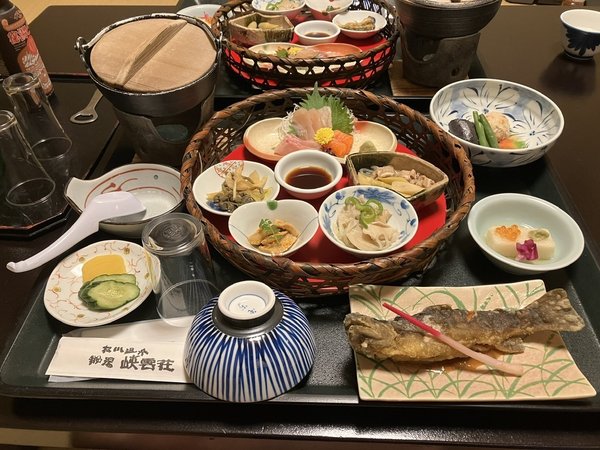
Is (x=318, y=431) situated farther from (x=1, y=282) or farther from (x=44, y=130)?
(x=44, y=130)

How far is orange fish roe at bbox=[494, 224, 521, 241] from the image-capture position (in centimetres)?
164

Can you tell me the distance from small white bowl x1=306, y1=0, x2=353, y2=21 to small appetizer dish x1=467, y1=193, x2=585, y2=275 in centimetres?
180

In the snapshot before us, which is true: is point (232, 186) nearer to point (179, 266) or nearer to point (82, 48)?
point (179, 266)

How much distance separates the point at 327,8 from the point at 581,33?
1.47 m

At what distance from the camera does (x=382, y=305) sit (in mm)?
1417

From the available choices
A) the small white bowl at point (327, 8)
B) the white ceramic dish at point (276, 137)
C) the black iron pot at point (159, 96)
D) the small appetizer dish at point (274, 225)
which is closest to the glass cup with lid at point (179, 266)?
the small appetizer dish at point (274, 225)

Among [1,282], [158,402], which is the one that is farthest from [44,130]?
[158,402]

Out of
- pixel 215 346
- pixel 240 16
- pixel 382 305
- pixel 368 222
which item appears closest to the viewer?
pixel 215 346

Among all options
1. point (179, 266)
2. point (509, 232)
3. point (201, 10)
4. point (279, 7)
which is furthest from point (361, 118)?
point (201, 10)

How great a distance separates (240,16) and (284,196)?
5.11 ft

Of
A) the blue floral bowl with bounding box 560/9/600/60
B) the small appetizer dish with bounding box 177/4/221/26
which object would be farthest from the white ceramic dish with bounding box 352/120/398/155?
the small appetizer dish with bounding box 177/4/221/26

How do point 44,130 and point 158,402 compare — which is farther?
point 44,130

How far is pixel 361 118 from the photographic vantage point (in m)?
2.20

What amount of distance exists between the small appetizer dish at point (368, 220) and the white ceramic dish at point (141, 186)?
1.94 ft
